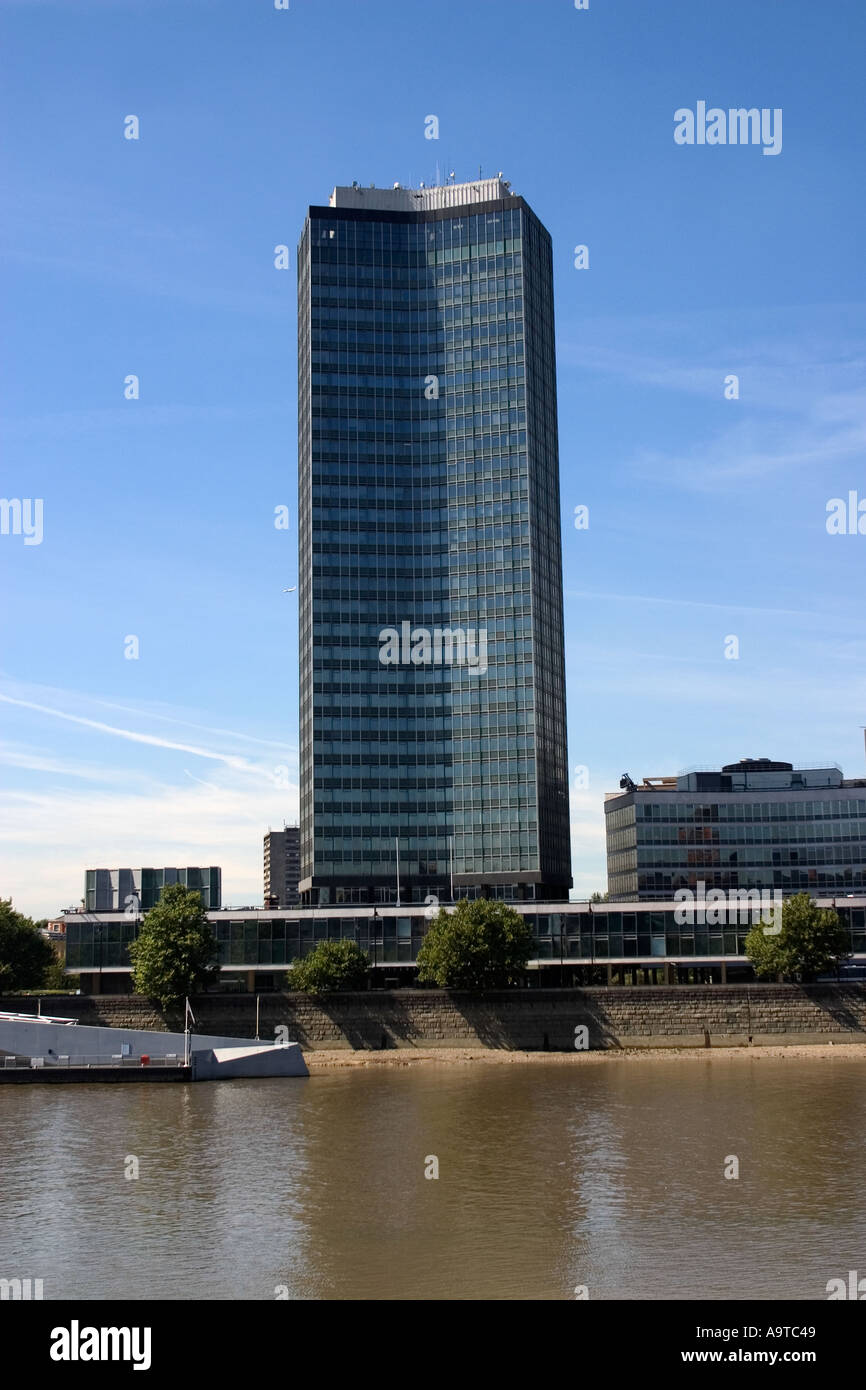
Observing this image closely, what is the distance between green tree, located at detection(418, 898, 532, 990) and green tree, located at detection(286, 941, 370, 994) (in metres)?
6.19

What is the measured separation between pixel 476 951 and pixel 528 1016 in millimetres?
7822

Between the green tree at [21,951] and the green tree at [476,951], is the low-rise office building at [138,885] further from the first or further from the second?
the green tree at [476,951]

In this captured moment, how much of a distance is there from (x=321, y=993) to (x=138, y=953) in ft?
61.8

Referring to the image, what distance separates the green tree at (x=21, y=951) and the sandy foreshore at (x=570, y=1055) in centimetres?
3443

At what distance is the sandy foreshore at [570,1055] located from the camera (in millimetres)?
117062

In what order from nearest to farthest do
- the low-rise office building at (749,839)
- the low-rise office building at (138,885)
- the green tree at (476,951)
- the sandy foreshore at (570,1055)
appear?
the sandy foreshore at (570,1055) < the green tree at (476,951) < the low-rise office building at (138,885) < the low-rise office building at (749,839)

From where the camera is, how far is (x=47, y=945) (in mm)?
142500

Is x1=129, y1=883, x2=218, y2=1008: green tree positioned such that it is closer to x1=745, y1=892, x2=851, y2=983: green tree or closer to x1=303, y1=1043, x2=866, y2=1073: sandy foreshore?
x1=303, y1=1043, x2=866, y2=1073: sandy foreshore

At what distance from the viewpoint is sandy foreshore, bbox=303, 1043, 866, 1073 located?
117062mm

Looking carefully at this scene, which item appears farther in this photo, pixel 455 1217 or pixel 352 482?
pixel 352 482

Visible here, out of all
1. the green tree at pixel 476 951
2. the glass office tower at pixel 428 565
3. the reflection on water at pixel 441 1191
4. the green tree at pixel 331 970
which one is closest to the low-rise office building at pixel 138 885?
the green tree at pixel 331 970

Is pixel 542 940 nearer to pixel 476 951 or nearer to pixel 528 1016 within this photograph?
pixel 528 1016
